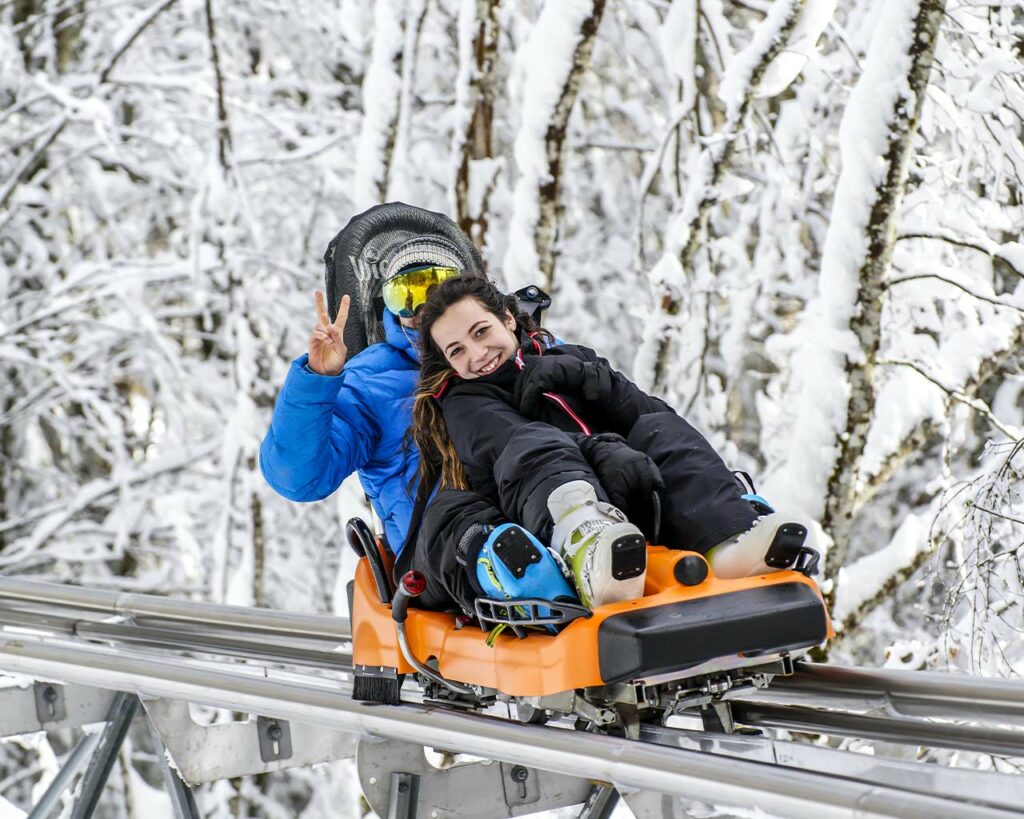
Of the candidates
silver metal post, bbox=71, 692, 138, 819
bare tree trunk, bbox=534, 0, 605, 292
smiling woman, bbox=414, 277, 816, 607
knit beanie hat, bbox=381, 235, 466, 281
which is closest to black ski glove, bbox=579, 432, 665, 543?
smiling woman, bbox=414, 277, 816, 607

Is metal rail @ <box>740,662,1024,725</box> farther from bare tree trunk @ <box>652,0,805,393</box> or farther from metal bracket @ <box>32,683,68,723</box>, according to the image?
bare tree trunk @ <box>652,0,805,393</box>

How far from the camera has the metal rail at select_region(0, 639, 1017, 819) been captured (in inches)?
63.6

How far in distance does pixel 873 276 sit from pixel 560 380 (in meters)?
1.78

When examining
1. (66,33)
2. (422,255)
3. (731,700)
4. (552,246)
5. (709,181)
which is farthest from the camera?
(66,33)

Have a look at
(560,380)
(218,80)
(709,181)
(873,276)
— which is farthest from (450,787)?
(218,80)

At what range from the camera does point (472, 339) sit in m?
2.70

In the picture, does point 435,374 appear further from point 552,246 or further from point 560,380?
point 552,246

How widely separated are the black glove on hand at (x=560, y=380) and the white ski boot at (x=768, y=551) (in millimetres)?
493

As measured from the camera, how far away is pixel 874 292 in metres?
4.10

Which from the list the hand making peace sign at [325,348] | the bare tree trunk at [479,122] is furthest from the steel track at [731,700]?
the bare tree trunk at [479,122]

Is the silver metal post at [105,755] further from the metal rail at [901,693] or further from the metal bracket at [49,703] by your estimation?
the metal rail at [901,693]

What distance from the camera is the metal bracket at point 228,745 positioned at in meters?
2.83

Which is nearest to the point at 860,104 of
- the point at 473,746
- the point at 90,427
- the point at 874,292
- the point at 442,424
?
the point at 874,292

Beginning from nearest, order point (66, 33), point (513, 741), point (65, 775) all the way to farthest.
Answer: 1. point (513, 741)
2. point (65, 775)
3. point (66, 33)
